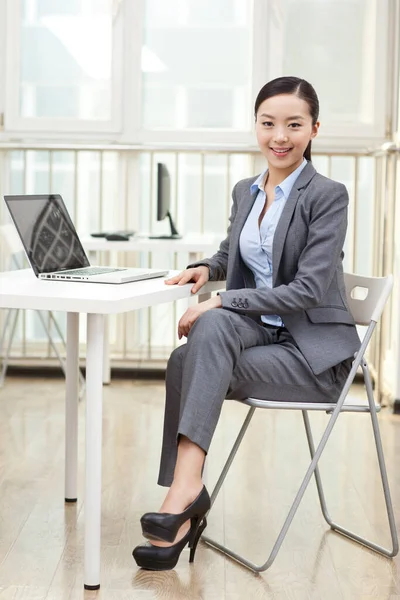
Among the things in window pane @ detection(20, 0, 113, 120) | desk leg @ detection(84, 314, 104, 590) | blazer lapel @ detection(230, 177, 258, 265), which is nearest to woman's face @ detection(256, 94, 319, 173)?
blazer lapel @ detection(230, 177, 258, 265)

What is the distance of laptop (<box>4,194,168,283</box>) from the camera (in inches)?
90.0

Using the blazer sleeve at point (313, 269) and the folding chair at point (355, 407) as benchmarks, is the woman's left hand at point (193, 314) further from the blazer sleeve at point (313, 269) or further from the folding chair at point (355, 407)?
the folding chair at point (355, 407)

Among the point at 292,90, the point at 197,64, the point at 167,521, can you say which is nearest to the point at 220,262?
the point at 292,90

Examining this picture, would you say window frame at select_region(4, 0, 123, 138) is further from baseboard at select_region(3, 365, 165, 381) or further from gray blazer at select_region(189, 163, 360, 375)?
gray blazer at select_region(189, 163, 360, 375)

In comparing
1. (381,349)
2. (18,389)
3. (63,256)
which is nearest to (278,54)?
(381,349)

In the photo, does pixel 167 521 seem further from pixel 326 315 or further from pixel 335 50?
pixel 335 50

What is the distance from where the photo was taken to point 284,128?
236 centimetres

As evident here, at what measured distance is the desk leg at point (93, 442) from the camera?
204 centimetres

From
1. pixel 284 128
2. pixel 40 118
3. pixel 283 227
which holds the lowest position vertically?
pixel 283 227

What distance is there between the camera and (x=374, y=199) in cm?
452

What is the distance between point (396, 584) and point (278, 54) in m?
2.87

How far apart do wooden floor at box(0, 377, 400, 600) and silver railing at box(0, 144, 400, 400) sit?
726mm

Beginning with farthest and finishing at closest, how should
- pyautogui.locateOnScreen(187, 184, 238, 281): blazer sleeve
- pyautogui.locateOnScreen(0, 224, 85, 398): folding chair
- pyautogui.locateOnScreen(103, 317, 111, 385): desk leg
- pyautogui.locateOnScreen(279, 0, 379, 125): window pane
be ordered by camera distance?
pyautogui.locateOnScreen(279, 0, 379, 125): window pane → pyautogui.locateOnScreen(103, 317, 111, 385): desk leg → pyautogui.locateOnScreen(0, 224, 85, 398): folding chair → pyautogui.locateOnScreen(187, 184, 238, 281): blazer sleeve

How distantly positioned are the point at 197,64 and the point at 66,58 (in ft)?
2.03
